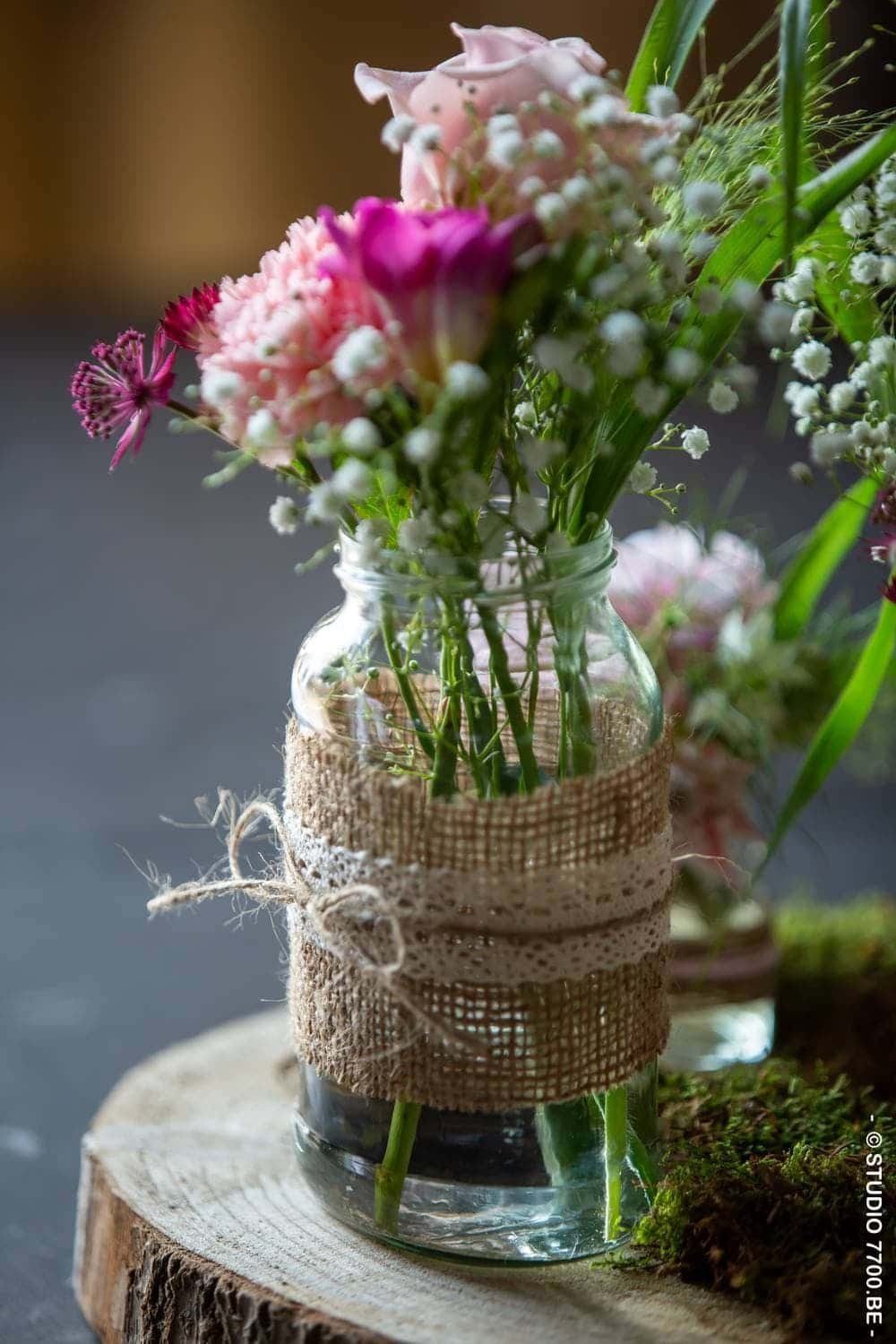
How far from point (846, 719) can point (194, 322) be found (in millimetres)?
380

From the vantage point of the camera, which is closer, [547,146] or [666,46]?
[547,146]

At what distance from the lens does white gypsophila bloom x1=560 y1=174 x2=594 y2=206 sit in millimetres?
527

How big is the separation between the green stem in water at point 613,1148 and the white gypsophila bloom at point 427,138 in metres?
0.40

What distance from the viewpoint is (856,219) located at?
2.25 ft

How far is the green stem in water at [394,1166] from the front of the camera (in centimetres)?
67

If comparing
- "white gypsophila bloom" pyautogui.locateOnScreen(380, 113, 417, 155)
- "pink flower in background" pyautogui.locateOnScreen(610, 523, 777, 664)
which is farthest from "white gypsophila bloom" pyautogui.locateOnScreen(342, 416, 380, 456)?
"pink flower in background" pyautogui.locateOnScreen(610, 523, 777, 664)

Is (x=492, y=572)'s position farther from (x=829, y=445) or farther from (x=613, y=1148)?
(x=613, y=1148)

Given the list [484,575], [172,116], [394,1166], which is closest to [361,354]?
[484,575]

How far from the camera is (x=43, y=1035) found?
1.21 m

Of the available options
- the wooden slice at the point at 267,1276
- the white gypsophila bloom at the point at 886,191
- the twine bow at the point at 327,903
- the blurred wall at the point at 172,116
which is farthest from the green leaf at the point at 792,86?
the blurred wall at the point at 172,116

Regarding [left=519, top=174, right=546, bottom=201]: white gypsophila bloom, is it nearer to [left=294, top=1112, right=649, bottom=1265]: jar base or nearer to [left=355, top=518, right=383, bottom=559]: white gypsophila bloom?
[left=355, top=518, right=383, bottom=559]: white gypsophila bloom

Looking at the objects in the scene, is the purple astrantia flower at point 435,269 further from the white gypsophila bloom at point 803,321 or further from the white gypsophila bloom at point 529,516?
the white gypsophila bloom at point 803,321

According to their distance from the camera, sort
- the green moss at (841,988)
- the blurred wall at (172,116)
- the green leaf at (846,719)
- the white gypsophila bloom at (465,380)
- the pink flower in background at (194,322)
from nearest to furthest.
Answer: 1. the white gypsophila bloom at (465,380)
2. the pink flower in background at (194,322)
3. the green leaf at (846,719)
4. the green moss at (841,988)
5. the blurred wall at (172,116)

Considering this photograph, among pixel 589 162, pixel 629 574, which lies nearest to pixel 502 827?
pixel 589 162
